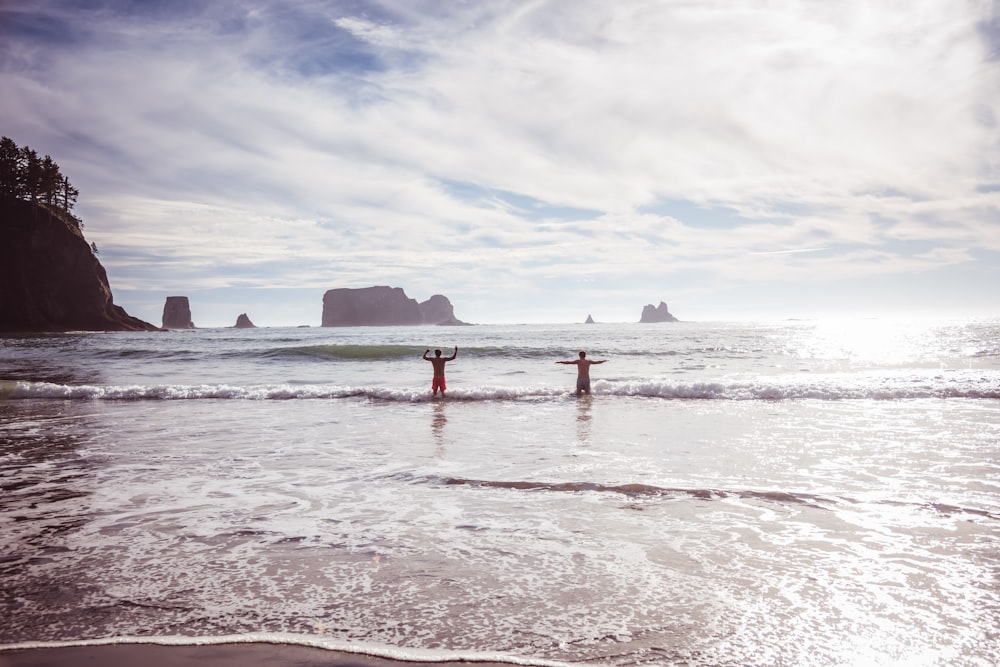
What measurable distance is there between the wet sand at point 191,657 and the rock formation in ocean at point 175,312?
194 meters

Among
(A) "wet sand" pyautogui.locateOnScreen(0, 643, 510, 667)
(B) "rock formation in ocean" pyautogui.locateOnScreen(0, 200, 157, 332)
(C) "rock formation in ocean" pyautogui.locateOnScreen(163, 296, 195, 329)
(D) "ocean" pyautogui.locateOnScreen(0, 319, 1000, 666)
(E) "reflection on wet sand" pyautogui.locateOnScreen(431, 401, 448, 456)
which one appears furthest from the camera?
(C) "rock formation in ocean" pyautogui.locateOnScreen(163, 296, 195, 329)

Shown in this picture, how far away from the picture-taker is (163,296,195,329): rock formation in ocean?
171750 millimetres

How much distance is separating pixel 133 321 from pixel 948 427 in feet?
344

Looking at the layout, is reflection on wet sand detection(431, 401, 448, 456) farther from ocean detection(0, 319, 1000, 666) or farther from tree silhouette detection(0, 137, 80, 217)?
tree silhouette detection(0, 137, 80, 217)

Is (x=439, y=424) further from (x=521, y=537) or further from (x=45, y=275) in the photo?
(x=45, y=275)

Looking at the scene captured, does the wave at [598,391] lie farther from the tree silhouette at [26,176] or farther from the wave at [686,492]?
the tree silhouette at [26,176]

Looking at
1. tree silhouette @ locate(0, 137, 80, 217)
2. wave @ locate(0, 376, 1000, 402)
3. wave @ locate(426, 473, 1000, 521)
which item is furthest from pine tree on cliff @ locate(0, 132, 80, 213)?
wave @ locate(426, 473, 1000, 521)

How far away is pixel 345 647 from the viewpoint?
11.2 feet

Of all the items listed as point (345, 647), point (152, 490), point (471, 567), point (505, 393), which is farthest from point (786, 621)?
point (505, 393)

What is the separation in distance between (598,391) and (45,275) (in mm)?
82418

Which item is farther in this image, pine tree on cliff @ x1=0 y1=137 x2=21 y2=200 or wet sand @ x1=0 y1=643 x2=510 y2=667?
pine tree on cliff @ x1=0 y1=137 x2=21 y2=200

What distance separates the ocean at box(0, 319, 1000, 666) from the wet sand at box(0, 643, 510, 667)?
0.11m

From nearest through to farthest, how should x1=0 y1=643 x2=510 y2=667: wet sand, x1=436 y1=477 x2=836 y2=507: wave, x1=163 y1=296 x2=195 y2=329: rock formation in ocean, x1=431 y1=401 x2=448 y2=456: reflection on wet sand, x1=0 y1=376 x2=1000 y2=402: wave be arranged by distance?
x1=0 y1=643 x2=510 y2=667: wet sand, x1=436 y1=477 x2=836 y2=507: wave, x1=431 y1=401 x2=448 y2=456: reflection on wet sand, x1=0 y1=376 x2=1000 y2=402: wave, x1=163 y1=296 x2=195 y2=329: rock formation in ocean

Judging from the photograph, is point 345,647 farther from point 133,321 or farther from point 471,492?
point 133,321
